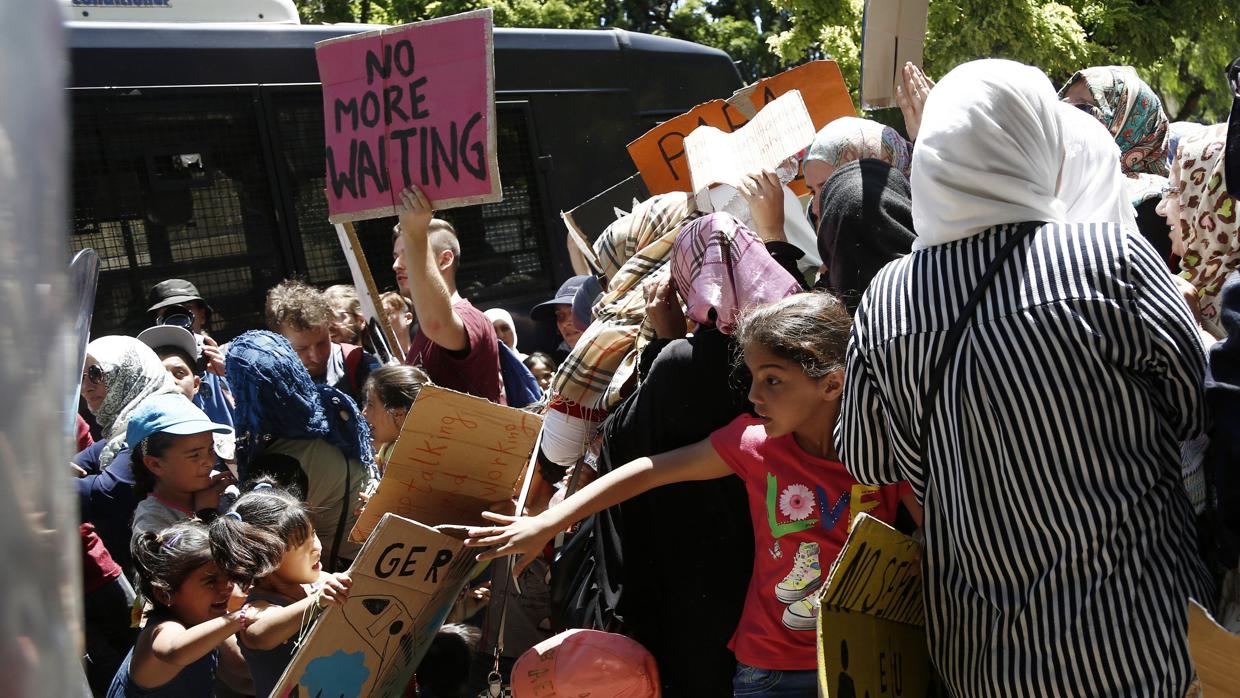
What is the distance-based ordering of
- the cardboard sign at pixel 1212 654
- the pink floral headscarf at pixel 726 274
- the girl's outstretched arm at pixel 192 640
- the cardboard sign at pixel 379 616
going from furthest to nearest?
1. the girl's outstretched arm at pixel 192 640
2. the pink floral headscarf at pixel 726 274
3. the cardboard sign at pixel 379 616
4. the cardboard sign at pixel 1212 654

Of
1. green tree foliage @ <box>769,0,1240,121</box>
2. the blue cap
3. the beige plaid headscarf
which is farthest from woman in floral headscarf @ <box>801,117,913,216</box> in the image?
green tree foliage @ <box>769,0,1240,121</box>

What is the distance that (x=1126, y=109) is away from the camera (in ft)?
13.0

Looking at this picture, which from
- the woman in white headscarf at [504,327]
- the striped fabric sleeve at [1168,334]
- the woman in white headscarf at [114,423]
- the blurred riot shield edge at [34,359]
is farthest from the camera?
the woman in white headscarf at [504,327]

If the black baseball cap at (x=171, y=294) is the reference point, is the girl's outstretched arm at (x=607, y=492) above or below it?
above

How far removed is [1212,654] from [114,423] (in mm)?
3678

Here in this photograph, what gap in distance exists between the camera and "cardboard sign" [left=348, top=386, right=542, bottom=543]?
10.0 feet

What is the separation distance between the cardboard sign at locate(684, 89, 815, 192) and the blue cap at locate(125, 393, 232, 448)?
1.83 m

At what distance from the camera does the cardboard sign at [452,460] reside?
10.0 ft

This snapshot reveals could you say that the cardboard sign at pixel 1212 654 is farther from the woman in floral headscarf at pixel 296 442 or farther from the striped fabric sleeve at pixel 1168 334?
the woman in floral headscarf at pixel 296 442

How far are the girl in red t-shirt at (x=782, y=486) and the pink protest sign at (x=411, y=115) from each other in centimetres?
119

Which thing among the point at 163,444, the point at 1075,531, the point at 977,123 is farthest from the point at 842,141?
the point at 163,444

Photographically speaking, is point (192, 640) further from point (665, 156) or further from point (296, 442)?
point (665, 156)

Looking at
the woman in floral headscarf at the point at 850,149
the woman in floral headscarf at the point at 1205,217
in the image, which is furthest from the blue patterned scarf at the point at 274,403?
the woman in floral headscarf at the point at 1205,217

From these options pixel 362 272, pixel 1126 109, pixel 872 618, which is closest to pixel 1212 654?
pixel 872 618
